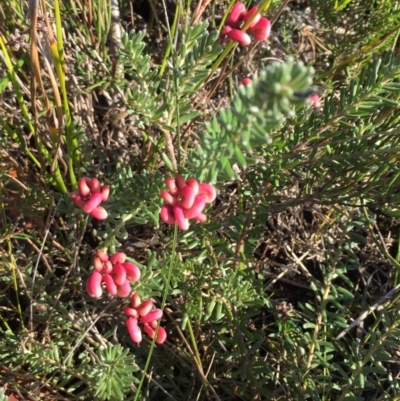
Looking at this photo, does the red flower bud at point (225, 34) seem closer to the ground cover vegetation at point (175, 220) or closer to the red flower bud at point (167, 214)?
the ground cover vegetation at point (175, 220)

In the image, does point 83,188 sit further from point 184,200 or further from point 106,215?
point 184,200

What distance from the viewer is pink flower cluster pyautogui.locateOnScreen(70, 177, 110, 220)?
0.98 m

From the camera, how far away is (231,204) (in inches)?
61.2

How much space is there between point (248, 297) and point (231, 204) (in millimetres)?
306

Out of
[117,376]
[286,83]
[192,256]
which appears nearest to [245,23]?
[286,83]

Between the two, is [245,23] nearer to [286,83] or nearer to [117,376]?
[286,83]

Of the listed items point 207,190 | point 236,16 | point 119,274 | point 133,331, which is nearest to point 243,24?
point 236,16

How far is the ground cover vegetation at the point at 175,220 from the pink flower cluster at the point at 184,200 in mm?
10

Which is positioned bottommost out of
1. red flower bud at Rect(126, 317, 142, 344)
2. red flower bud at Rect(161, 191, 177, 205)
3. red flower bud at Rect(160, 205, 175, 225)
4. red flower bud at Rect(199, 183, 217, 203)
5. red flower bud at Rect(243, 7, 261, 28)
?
red flower bud at Rect(126, 317, 142, 344)

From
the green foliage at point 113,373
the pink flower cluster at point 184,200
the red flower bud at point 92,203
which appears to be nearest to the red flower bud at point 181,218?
the pink flower cluster at point 184,200

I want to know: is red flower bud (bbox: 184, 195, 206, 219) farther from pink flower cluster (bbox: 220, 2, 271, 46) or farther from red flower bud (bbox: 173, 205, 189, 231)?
pink flower cluster (bbox: 220, 2, 271, 46)

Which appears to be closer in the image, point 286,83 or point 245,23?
point 286,83

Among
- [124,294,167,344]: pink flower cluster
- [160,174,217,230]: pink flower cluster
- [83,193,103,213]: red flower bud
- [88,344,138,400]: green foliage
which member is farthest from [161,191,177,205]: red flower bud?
[88,344,138,400]: green foliage

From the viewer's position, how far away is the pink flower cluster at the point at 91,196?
38.4 inches
